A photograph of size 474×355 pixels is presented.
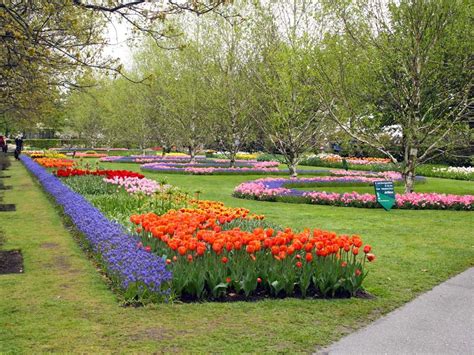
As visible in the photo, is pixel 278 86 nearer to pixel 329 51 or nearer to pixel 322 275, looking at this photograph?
pixel 329 51

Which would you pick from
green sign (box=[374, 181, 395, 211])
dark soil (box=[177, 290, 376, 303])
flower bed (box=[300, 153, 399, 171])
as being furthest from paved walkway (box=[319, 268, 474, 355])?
flower bed (box=[300, 153, 399, 171])

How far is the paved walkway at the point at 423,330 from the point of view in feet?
15.5

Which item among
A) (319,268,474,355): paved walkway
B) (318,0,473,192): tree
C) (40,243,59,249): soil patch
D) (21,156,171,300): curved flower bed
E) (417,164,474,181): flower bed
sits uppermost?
(318,0,473,192): tree

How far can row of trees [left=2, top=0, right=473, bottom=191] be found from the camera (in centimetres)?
1544

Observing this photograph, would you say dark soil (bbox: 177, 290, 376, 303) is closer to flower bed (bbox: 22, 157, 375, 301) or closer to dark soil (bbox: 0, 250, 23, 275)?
flower bed (bbox: 22, 157, 375, 301)

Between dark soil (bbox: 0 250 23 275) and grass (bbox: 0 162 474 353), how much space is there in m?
0.14

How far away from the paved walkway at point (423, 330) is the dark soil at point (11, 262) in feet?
15.9

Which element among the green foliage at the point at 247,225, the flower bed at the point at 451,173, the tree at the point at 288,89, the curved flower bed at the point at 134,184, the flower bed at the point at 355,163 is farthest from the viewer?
the flower bed at the point at 355,163

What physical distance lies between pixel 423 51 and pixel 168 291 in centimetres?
1261

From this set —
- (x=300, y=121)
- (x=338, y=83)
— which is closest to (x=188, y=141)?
(x=300, y=121)

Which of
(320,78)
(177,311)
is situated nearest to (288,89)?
(320,78)

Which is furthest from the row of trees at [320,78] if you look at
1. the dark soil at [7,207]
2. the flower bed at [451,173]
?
the flower bed at [451,173]

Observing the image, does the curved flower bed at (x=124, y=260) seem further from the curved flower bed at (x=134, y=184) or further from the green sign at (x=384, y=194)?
the green sign at (x=384, y=194)

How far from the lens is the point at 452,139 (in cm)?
1681
